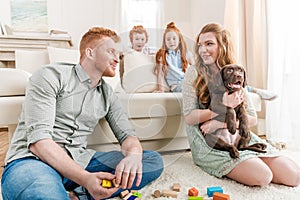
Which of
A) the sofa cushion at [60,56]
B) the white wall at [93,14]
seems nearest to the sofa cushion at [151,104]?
the sofa cushion at [60,56]

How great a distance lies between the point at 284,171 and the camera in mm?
1114

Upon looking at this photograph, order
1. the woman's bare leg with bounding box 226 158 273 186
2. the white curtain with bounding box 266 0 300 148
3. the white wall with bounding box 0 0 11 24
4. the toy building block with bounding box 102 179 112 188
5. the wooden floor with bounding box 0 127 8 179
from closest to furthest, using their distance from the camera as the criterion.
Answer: the toy building block with bounding box 102 179 112 188 < the woman's bare leg with bounding box 226 158 273 186 < the wooden floor with bounding box 0 127 8 179 < the white curtain with bounding box 266 0 300 148 < the white wall with bounding box 0 0 11 24

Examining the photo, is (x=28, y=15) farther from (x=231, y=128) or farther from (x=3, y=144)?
(x=231, y=128)

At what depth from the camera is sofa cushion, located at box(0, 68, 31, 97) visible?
1.15 metres

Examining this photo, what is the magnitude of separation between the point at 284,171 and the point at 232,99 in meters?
0.32

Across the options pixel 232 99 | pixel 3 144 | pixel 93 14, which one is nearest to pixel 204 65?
pixel 232 99

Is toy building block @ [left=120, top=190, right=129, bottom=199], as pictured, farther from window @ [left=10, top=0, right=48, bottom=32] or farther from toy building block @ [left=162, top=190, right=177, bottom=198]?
window @ [left=10, top=0, right=48, bottom=32]

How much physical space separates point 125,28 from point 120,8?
224mm

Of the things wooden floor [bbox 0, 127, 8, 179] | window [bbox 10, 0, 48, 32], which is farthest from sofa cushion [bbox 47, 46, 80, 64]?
window [bbox 10, 0, 48, 32]

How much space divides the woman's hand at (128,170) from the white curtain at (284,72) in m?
1.23

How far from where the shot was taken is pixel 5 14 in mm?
3059

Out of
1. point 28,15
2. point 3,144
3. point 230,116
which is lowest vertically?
point 3,144

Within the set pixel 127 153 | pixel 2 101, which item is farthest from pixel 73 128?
pixel 2 101

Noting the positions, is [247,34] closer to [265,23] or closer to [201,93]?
[265,23]
